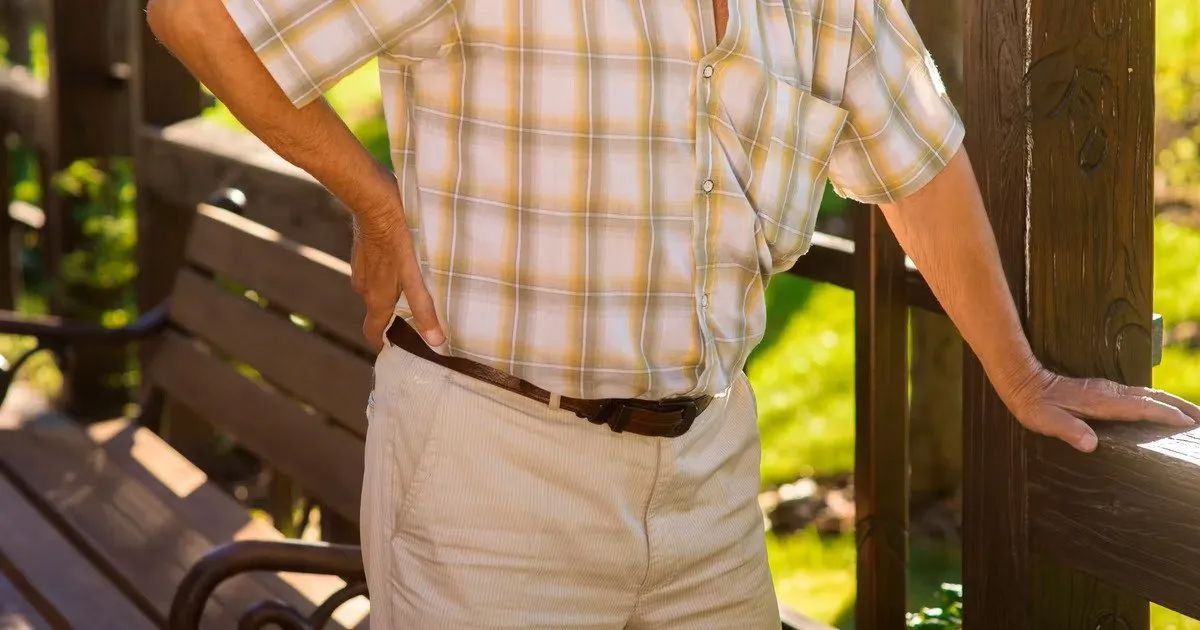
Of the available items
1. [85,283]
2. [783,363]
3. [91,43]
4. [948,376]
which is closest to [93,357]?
[85,283]

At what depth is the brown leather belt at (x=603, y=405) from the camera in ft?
6.73

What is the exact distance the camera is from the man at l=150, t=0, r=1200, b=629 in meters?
1.96

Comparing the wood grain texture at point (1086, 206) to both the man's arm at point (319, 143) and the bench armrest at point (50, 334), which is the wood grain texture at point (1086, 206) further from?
the bench armrest at point (50, 334)

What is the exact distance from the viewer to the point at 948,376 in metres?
4.25

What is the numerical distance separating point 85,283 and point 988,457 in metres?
4.68

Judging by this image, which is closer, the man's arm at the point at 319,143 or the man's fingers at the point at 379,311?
the man's arm at the point at 319,143

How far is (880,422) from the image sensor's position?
2.88m

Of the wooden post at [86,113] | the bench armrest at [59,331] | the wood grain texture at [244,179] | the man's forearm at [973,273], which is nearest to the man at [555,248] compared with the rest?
the man's forearm at [973,273]

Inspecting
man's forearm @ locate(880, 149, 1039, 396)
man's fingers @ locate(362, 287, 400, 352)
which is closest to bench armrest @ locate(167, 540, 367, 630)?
man's fingers @ locate(362, 287, 400, 352)

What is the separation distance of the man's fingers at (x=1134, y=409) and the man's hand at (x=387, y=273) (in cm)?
92

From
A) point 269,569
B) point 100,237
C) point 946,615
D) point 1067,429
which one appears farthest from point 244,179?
point 1067,429

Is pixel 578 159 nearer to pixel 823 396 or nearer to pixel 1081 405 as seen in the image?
pixel 1081 405

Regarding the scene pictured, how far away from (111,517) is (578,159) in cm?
235

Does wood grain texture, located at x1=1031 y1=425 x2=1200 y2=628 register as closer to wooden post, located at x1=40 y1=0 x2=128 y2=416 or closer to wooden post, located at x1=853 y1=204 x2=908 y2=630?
wooden post, located at x1=853 y1=204 x2=908 y2=630
